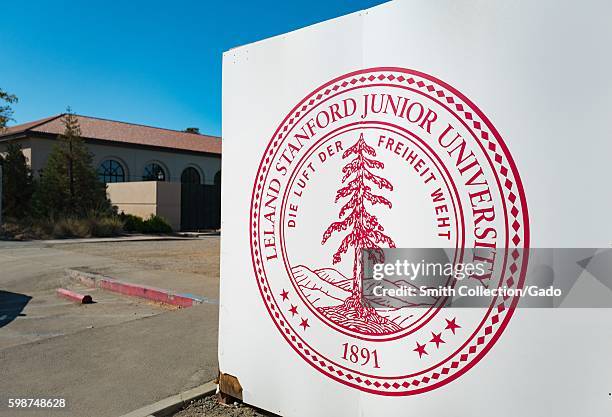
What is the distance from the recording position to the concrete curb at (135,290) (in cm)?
672

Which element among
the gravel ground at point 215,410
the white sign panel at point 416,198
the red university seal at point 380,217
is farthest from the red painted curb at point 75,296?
the red university seal at point 380,217

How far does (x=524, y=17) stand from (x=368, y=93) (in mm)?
873

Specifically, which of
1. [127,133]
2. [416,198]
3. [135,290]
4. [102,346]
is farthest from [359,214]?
[127,133]

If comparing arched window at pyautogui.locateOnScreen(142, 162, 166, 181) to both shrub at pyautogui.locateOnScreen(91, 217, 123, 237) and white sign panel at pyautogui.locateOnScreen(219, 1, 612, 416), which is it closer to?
shrub at pyautogui.locateOnScreen(91, 217, 123, 237)

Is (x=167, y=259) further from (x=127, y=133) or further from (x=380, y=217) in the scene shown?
(x=127, y=133)

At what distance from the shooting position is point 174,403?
3.37m

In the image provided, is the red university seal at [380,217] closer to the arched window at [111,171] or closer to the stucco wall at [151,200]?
the stucco wall at [151,200]

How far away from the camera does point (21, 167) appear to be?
24641 millimetres

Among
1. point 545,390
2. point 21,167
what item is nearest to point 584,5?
point 545,390

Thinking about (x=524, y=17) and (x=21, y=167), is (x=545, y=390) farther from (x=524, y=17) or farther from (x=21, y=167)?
(x=21, y=167)

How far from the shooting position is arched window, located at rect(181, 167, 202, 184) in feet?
125

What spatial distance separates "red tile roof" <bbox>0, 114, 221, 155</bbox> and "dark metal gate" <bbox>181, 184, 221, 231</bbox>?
962cm

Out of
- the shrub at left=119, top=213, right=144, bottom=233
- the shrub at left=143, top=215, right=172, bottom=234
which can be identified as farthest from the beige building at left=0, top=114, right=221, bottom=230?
the shrub at left=119, top=213, right=144, bottom=233

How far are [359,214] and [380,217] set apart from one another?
0.15 meters
